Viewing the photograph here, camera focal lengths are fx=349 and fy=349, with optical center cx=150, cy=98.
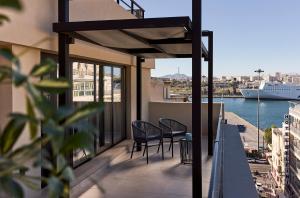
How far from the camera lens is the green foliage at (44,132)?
616 millimetres

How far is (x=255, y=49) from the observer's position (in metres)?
53.0

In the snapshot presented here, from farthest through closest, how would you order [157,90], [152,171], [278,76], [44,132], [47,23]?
[278,76] < [157,90] < [152,171] < [47,23] < [44,132]

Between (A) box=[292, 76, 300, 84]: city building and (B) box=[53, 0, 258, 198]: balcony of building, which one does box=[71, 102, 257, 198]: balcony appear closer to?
(B) box=[53, 0, 258, 198]: balcony of building

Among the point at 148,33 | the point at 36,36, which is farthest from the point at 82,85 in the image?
the point at 148,33

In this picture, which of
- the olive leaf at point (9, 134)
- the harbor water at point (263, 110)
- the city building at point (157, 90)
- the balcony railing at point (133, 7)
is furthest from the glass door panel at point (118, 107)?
the harbor water at point (263, 110)

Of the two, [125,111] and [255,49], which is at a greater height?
[255,49]

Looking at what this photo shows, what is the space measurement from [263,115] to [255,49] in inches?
614

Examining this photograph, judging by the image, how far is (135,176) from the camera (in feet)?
20.6

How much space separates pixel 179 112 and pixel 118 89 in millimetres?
2419

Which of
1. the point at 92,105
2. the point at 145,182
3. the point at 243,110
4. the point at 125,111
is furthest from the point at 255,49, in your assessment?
the point at 92,105

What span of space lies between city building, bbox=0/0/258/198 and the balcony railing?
0.04 meters

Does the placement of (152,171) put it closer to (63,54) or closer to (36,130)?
(63,54)

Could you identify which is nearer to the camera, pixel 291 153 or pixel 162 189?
pixel 162 189

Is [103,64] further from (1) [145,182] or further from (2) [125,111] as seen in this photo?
(1) [145,182]
